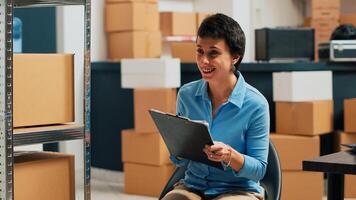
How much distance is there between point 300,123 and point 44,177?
7.83 feet

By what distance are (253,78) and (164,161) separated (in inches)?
33.6

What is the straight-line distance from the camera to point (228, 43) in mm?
2193

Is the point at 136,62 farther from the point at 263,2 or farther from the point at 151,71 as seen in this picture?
the point at 263,2

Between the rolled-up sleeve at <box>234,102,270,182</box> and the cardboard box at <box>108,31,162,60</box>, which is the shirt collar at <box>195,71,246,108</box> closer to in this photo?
the rolled-up sleeve at <box>234,102,270,182</box>

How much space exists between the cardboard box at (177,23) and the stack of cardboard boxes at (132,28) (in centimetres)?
37

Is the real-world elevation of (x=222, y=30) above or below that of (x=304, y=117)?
above

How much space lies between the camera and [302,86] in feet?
14.7

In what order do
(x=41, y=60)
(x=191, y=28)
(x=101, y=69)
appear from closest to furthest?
(x=41, y=60), (x=101, y=69), (x=191, y=28)

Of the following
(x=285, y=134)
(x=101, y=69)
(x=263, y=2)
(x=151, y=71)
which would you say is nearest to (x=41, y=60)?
(x=151, y=71)

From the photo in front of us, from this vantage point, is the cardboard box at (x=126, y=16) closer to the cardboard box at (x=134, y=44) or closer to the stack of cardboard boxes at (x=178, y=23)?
the cardboard box at (x=134, y=44)

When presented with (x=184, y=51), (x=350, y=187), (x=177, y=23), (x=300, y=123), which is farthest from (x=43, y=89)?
(x=177, y=23)

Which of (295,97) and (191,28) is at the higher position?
(191,28)

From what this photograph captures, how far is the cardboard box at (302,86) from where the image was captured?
445cm

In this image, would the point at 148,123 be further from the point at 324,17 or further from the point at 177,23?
the point at 324,17
